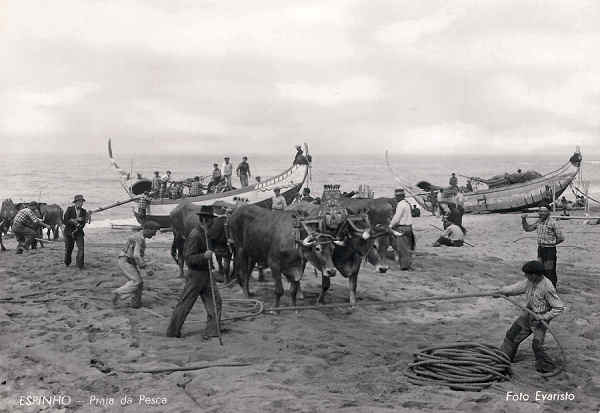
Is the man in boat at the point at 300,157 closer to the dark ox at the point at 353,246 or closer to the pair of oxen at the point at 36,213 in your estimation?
the pair of oxen at the point at 36,213

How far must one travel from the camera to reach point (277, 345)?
8039 mm

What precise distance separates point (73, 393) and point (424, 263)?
406 inches

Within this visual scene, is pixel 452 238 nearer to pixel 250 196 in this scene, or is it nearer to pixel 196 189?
pixel 250 196

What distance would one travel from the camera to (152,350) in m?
7.79

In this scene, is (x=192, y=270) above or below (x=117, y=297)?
above

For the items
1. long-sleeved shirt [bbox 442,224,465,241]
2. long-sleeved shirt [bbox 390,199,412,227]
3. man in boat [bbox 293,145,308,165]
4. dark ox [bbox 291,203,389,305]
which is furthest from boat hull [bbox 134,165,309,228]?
dark ox [bbox 291,203,389,305]

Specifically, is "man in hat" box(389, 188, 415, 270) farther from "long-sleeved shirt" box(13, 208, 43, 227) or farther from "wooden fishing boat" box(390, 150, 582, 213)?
"wooden fishing boat" box(390, 150, 582, 213)

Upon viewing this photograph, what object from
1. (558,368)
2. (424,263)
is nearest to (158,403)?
(558,368)

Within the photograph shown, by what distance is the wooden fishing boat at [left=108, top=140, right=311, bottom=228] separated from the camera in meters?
25.8

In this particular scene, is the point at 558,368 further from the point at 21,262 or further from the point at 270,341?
the point at 21,262

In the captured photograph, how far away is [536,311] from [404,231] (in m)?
6.54

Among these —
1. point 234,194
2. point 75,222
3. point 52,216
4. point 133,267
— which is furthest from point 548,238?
point 52,216

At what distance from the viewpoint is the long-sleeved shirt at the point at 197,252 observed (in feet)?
27.2

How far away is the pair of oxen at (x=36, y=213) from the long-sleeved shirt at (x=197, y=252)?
13.5 metres
